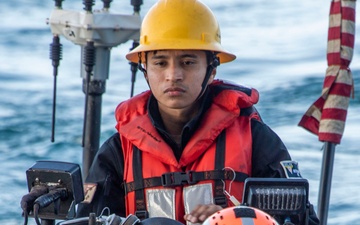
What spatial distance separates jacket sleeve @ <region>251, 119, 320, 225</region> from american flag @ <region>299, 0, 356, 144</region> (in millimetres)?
2268

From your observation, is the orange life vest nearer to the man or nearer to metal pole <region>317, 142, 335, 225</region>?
the man

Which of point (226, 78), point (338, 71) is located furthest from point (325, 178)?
point (226, 78)

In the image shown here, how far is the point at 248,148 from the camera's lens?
13.7 ft

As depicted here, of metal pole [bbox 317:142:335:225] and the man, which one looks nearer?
the man

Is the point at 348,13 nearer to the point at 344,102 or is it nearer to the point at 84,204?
the point at 344,102

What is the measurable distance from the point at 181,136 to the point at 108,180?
33 cm

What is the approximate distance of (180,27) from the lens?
4297 mm

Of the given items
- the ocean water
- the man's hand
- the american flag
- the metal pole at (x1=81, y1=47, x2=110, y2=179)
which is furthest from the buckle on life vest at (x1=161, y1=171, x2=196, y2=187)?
the ocean water

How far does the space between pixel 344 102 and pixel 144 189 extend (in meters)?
2.58

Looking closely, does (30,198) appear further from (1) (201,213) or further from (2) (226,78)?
(2) (226,78)

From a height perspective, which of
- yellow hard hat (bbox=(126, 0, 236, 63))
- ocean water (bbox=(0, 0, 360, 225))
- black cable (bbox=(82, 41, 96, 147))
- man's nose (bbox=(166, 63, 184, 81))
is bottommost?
ocean water (bbox=(0, 0, 360, 225))

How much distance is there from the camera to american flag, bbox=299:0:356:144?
6.38 meters

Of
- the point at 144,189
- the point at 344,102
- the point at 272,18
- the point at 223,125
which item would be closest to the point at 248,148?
the point at 223,125

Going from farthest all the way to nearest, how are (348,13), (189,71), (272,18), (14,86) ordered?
(272,18)
(14,86)
(348,13)
(189,71)
